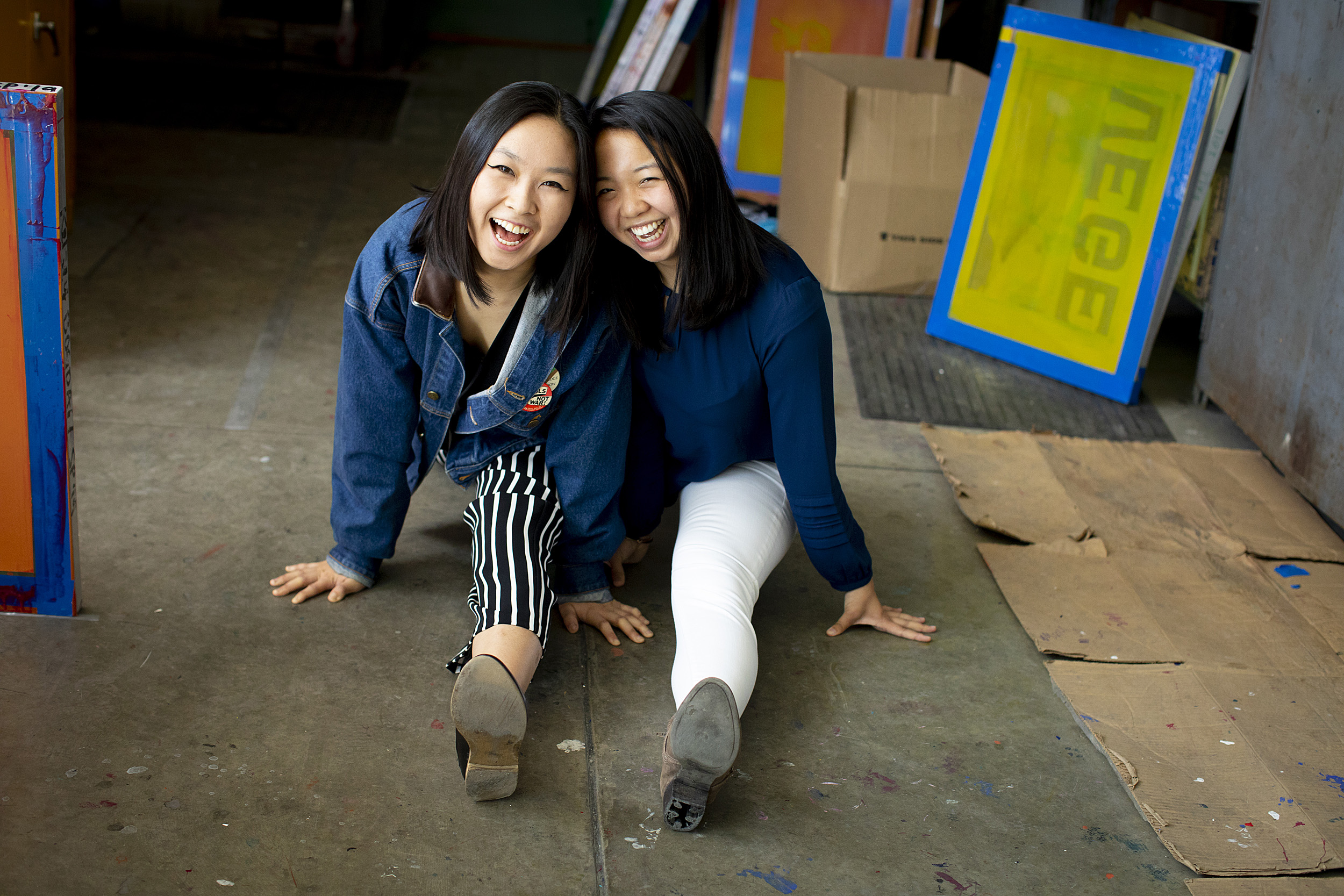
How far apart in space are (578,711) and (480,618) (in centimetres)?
24

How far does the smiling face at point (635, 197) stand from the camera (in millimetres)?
1692

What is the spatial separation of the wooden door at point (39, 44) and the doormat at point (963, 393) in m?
2.30

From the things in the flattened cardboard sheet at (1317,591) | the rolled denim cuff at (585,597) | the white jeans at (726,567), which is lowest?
the rolled denim cuff at (585,597)

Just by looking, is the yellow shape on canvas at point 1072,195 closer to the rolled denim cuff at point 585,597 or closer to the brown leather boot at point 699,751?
the rolled denim cuff at point 585,597

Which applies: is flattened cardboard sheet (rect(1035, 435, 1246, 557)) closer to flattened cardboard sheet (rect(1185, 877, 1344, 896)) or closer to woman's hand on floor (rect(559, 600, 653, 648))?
flattened cardboard sheet (rect(1185, 877, 1344, 896))

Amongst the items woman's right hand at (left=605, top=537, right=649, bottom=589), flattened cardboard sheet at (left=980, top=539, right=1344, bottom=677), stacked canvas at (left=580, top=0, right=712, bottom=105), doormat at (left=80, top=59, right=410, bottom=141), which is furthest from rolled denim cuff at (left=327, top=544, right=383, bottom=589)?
doormat at (left=80, top=59, right=410, bottom=141)

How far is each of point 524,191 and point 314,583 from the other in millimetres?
849

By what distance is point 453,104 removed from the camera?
562 centimetres

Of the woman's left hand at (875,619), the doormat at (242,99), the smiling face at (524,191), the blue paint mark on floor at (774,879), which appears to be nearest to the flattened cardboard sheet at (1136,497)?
the woman's left hand at (875,619)

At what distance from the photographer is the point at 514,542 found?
1846mm

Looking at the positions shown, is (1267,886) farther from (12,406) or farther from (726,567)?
(12,406)

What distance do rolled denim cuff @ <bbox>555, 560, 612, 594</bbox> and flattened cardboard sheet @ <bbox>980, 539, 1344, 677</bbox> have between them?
0.82m

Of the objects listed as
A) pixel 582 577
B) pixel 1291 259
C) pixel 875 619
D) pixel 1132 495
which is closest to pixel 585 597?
pixel 582 577

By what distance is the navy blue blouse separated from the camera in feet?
5.94
